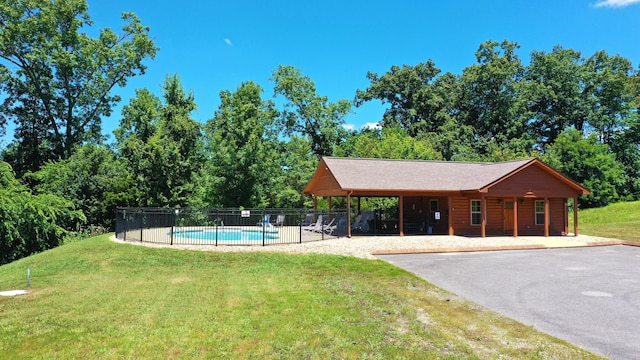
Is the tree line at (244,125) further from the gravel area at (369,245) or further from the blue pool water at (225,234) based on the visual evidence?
the gravel area at (369,245)

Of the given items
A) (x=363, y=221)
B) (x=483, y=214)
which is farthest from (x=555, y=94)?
(x=363, y=221)

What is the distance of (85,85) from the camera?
35875mm

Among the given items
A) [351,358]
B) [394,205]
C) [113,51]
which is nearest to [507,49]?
[394,205]

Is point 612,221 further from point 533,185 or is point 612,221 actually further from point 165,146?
point 165,146

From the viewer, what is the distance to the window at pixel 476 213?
22.1 m

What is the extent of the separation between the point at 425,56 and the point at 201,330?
51.9m

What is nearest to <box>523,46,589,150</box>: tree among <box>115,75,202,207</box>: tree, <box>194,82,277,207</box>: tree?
<box>194,82,277,207</box>: tree

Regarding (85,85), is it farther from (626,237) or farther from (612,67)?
(612,67)

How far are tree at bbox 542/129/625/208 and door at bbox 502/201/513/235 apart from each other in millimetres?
19378

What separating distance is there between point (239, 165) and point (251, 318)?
2314 cm

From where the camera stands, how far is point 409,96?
50344mm

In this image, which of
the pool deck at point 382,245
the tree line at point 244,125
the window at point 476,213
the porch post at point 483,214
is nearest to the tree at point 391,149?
the tree line at point 244,125

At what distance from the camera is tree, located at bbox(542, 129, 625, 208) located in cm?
3797

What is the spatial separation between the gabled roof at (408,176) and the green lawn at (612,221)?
13.8 ft
